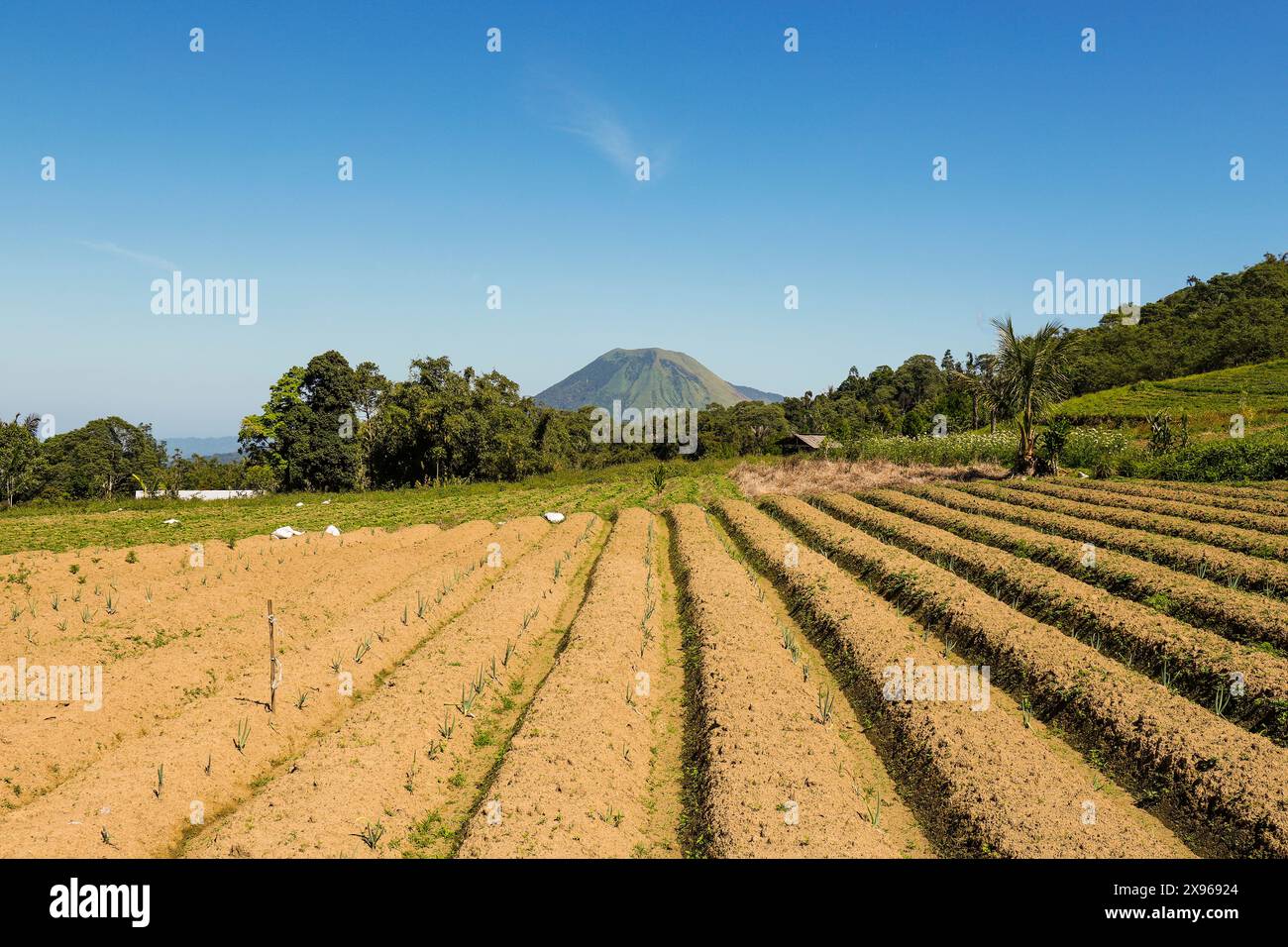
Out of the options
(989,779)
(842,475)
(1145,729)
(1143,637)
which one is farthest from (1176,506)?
(989,779)

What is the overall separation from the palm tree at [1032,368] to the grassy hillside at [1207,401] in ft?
38.5

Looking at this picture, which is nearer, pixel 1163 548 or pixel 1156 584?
pixel 1156 584

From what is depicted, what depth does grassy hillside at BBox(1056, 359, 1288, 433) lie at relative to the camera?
36.3 meters

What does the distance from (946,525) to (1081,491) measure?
7777mm

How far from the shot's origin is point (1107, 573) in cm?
1309

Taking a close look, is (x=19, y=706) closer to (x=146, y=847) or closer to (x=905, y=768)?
(x=146, y=847)

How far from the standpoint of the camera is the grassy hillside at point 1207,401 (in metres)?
36.3

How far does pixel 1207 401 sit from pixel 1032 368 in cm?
2639

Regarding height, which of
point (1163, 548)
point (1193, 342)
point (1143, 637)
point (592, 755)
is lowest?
point (592, 755)

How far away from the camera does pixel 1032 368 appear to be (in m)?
28.4

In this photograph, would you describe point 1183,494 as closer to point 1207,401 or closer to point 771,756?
point 771,756

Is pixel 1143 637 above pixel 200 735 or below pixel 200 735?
above

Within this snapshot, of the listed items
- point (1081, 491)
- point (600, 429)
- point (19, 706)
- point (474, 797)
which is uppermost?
point (600, 429)

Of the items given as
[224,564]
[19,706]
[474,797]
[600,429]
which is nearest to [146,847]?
[474,797]
